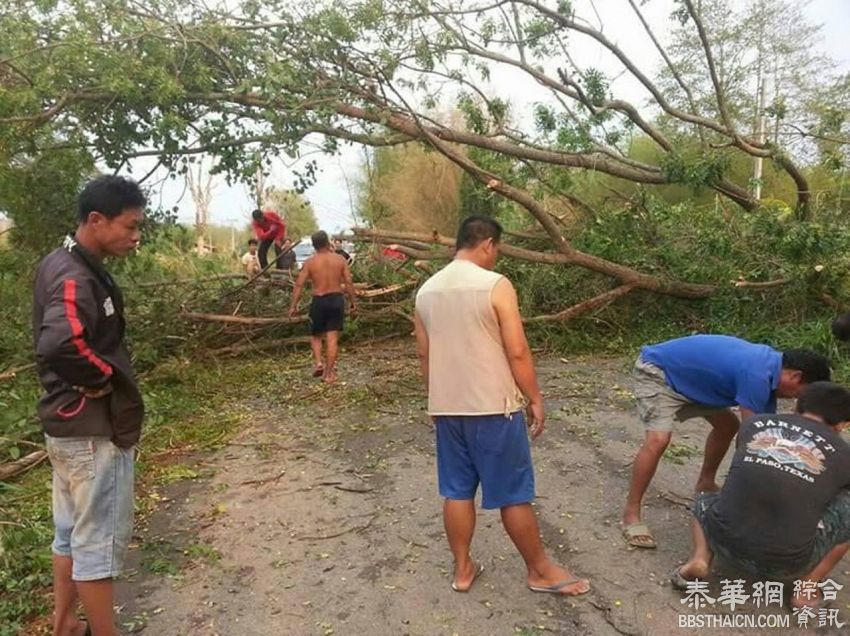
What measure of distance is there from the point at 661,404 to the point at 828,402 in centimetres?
80

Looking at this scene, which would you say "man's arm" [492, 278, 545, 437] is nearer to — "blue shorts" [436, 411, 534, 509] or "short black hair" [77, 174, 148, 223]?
"blue shorts" [436, 411, 534, 509]

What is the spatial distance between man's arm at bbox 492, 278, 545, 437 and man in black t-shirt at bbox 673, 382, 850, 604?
829 millimetres

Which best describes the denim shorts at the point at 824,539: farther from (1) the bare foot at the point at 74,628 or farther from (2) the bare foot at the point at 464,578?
(1) the bare foot at the point at 74,628

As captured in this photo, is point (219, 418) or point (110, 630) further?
point (219, 418)

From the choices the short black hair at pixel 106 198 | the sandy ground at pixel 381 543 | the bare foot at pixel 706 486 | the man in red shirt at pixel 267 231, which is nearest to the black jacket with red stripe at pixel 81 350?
the short black hair at pixel 106 198

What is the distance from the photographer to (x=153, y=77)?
5.57 metres

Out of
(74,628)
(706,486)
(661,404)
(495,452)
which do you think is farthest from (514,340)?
(74,628)

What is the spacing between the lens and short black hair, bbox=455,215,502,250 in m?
2.77

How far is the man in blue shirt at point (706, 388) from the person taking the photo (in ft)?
9.09

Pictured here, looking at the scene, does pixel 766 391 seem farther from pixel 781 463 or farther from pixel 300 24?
pixel 300 24

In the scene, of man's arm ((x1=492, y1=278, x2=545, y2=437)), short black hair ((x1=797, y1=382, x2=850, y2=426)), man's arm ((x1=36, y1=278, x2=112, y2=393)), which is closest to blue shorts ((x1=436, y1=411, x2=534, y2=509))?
man's arm ((x1=492, y1=278, x2=545, y2=437))

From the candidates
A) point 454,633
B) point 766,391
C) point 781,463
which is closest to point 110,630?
point 454,633

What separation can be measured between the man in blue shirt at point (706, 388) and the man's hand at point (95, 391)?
7.68ft

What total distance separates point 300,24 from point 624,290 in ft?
15.0
